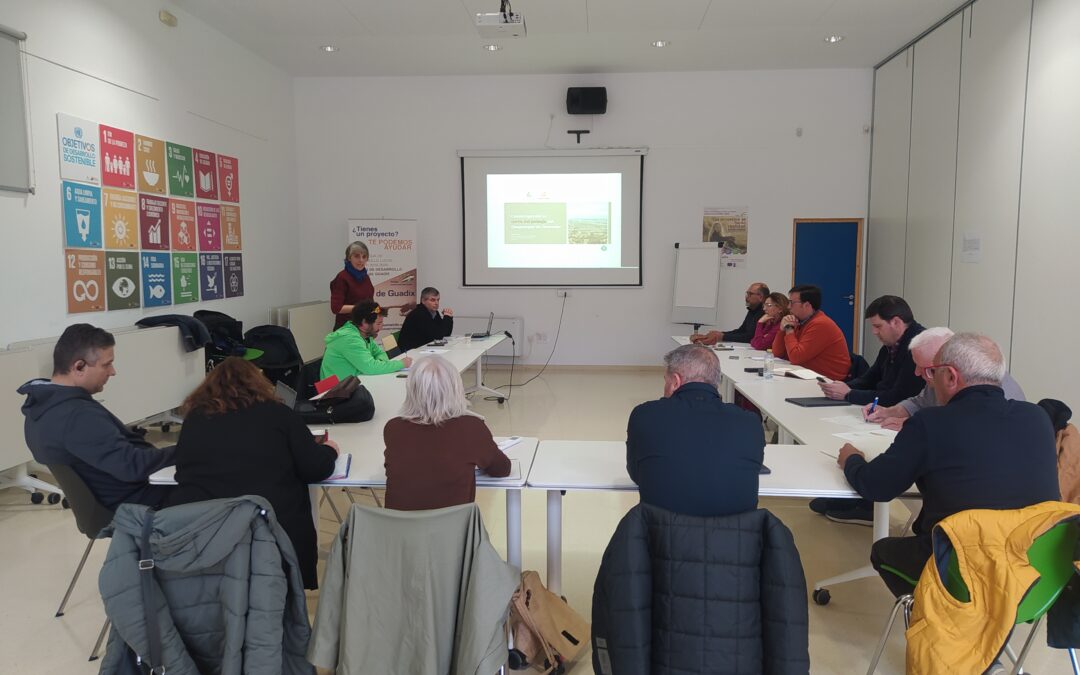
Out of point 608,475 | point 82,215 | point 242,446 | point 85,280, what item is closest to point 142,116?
point 82,215

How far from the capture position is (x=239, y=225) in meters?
7.34

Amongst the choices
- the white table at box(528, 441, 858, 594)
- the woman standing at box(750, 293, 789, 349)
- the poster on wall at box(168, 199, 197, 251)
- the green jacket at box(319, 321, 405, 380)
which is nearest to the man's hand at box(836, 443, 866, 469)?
the white table at box(528, 441, 858, 594)

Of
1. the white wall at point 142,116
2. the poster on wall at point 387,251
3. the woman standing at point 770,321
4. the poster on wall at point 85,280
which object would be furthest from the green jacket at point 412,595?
the poster on wall at point 387,251

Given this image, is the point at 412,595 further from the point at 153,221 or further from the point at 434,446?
the point at 153,221

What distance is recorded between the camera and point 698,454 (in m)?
1.95

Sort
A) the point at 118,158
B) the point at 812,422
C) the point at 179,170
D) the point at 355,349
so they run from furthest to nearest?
the point at 179,170 < the point at 118,158 < the point at 355,349 < the point at 812,422

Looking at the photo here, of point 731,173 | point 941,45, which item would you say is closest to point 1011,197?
point 941,45

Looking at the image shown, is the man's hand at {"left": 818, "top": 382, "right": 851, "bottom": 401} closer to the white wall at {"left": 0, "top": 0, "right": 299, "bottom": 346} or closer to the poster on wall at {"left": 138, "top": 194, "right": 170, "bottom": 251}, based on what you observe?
the white wall at {"left": 0, "top": 0, "right": 299, "bottom": 346}

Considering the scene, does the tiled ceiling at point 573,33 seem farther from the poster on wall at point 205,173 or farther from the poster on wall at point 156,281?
the poster on wall at point 156,281

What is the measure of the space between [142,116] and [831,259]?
7.39 m

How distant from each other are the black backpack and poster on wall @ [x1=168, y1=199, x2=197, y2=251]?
97cm

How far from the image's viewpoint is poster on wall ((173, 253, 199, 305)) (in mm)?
6203

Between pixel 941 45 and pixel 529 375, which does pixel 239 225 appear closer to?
pixel 529 375

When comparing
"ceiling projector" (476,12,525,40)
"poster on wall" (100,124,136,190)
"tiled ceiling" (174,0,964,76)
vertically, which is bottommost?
"poster on wall" (100,124,136,190)
